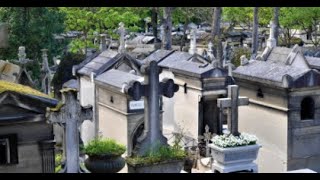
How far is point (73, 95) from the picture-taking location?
23.7 feet

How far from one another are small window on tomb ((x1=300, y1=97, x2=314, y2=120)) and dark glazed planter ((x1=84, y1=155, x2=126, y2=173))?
141 inches

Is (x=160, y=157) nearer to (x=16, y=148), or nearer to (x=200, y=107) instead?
(x=16, y=148)

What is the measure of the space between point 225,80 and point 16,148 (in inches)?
235

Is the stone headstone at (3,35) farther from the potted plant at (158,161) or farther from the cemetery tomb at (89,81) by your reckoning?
the cemetery tomb at (89,81)

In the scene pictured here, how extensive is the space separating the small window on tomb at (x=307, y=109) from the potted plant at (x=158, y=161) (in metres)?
2.60

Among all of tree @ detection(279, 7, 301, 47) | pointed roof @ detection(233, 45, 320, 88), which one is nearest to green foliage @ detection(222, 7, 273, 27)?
tree @ detection(279, 7, 301, 47)

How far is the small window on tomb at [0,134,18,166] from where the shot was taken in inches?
283

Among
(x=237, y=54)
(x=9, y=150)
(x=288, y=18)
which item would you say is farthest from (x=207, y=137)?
(x=288, y=18)

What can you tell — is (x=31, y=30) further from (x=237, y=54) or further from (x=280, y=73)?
(x=280, y=73)

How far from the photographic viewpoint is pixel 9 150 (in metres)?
7.21

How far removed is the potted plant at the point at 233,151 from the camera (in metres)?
8.34

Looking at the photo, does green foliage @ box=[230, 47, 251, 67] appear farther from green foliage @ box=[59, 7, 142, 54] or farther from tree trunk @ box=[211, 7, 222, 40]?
green foliage @ box=[59, 7, 142, 54]

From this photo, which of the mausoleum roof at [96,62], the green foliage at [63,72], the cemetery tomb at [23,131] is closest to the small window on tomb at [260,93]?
the mausoleum roof at [96,62]

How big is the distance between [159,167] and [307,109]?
10.1ft
